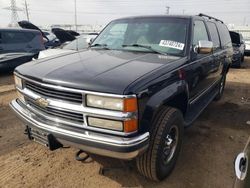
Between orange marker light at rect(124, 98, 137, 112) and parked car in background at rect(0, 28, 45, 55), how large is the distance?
25.6 ft

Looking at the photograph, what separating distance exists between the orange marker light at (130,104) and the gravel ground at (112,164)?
1.16m

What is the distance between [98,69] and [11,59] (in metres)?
7.24

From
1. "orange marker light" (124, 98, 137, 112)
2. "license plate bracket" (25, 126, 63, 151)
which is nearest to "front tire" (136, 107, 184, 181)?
"orange marker light" (124, 98, 137, 112)

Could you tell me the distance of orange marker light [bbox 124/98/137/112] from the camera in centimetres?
224

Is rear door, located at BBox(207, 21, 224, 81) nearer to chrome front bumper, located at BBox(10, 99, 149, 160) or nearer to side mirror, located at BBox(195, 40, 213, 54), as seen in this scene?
side mirror, located at BBox(195, 40, 213, 54)

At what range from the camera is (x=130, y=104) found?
2258 millimetres

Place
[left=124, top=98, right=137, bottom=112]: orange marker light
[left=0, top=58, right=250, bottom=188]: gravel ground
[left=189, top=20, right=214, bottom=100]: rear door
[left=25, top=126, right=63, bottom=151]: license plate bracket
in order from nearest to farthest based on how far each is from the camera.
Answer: [left=124, top=98, right=137, bottom=112]: orange marker light, [left=25, top=126, right=63, bottom=151]: license plate bracket, [left=0, top=58, right=250, bottom=188]: gravel ground, [left=189, top=20, right=214, bottom=100]: rear door

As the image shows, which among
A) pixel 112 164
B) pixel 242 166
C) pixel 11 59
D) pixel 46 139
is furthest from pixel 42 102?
pixel 11 59

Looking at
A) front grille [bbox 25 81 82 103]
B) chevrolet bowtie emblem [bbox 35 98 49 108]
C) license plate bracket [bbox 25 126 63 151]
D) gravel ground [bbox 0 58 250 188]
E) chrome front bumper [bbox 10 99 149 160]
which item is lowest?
gravel ground [bbox 0 58 250 188]

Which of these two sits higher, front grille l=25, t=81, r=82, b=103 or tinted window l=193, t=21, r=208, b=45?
tinted window l=193, t=21, r=208, b=45

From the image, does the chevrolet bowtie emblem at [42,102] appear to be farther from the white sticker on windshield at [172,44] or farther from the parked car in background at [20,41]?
the parked car in background at [20,41]

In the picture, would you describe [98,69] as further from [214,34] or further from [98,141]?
[214,34]

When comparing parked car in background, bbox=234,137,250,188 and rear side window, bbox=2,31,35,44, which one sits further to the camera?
rear side window, bbox=2,31,35,44

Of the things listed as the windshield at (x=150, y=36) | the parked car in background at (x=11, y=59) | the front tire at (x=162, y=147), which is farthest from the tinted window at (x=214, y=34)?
the parked car in background at (x=11, y=59)
